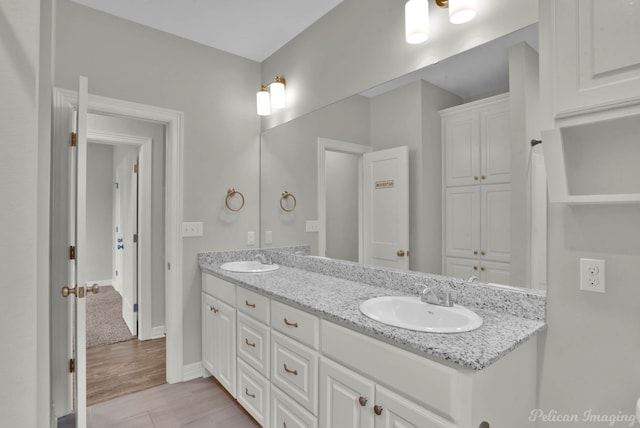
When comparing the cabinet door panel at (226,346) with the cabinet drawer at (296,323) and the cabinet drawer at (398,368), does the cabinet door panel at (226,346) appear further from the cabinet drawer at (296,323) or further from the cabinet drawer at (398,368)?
the cabinet drawer at (398,368)

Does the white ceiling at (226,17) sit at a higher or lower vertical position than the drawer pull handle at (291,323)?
higher

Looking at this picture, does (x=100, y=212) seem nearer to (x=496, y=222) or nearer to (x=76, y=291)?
(x=76, y=291)

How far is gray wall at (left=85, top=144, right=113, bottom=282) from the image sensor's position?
5.66 m

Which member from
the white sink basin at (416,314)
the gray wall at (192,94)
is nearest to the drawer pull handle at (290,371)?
the white sink basin at (416,314)

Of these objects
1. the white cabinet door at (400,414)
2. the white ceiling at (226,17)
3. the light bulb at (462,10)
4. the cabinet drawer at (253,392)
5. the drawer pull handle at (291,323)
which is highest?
the white ceiling at (226,17)

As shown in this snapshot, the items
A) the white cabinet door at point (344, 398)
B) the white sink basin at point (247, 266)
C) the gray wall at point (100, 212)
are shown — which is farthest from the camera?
the gray wall at point (100, 212)

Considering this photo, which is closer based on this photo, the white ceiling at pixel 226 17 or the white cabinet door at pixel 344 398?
the white cabinet door at pixel 344 398

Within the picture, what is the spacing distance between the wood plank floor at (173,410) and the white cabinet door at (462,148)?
74.2 inches

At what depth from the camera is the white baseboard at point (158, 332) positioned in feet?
11.3

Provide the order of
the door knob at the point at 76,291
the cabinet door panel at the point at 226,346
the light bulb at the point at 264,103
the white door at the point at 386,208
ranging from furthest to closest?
1. the light bulb at the point at 264,103
2. the cabinet door panel at the point at 226,346
3. the white door at the point at 386,208
4. the door knob at the point at 76,291


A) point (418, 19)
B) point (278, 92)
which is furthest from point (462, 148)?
point (278, 92)

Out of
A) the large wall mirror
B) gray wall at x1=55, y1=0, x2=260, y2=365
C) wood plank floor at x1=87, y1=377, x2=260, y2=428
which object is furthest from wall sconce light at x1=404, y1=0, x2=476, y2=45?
wood plank floor at x1=87, y1=377, x2=260, y2=428

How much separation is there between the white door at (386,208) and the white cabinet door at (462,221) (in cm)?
25

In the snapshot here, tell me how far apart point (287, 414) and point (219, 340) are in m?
0.90
